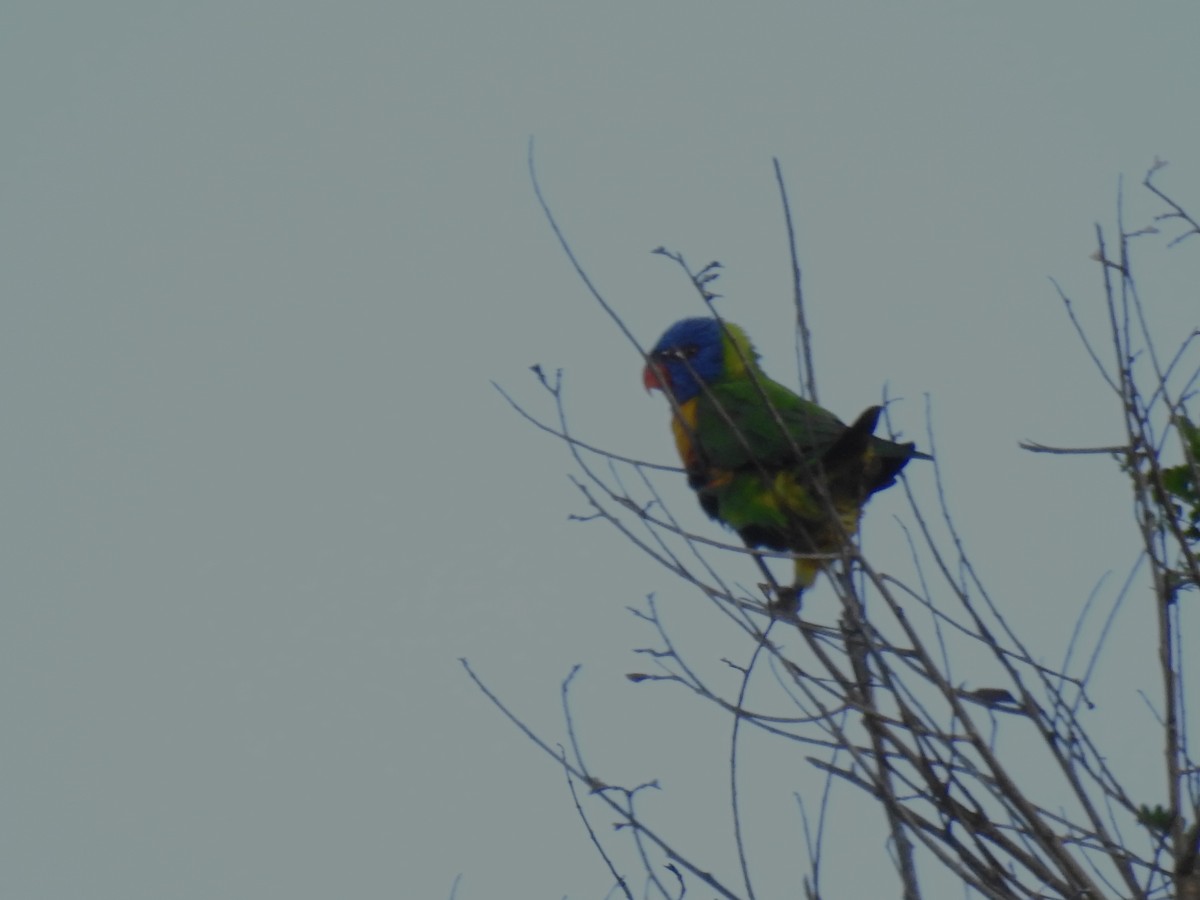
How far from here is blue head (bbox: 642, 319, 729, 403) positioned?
641 centimetres

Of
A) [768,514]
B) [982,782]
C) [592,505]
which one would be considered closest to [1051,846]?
[982,782]

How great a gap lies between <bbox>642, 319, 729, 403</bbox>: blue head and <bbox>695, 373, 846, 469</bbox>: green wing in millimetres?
344

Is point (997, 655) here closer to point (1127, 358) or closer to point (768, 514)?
point (1127, 358)

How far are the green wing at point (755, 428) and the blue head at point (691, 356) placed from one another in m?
0.34

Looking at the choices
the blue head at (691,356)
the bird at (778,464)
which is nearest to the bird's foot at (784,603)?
the bird at (778,464)

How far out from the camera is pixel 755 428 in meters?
5.43

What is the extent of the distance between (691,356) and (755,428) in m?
1.11

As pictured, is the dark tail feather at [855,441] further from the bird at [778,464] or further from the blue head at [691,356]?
the blue head at [691,356]

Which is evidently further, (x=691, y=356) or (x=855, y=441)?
(x=691, y=356)

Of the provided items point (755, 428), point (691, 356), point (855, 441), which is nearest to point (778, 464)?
point (755, 428)

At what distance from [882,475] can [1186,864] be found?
8.63 feet

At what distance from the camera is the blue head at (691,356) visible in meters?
6.41

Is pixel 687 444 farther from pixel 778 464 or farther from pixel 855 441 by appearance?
pixel 855 441

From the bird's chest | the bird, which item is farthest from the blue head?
the bird's chest
